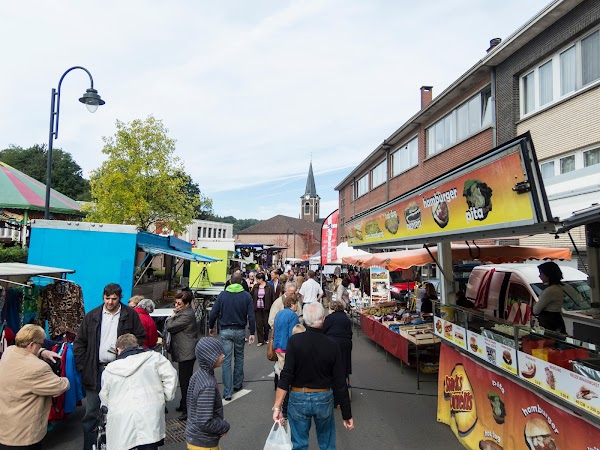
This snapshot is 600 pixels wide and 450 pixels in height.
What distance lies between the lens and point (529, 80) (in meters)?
13.6

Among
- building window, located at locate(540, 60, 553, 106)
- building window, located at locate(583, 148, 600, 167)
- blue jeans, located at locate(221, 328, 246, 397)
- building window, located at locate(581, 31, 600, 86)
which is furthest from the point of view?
building window, located at locate(540, 60, 553, 106)

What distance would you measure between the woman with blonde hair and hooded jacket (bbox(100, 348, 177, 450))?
63cm

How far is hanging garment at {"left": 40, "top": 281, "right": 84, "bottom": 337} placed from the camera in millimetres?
6719

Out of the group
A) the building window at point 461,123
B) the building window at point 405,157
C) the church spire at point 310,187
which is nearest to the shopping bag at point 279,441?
the building window at point 461,123

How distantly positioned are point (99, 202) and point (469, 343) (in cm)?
1962

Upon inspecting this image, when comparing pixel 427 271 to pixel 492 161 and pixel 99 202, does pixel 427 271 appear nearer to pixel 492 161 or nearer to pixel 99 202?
pixel 99 202

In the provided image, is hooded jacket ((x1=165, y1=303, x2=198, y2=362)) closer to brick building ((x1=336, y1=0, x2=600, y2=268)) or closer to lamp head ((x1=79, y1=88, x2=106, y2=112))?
brick building ((x1=336, y1=0, x2=600, y2=268))

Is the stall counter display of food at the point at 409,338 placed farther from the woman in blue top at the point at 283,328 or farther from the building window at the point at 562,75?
the building window at the point at 562,75

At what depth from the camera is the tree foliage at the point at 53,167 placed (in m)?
58.5

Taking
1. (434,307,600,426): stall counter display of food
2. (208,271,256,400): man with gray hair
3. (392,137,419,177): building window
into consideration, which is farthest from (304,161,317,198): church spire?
(434,307,600,426): stall counter display of food

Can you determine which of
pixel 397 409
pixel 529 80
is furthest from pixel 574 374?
pixel 529 80

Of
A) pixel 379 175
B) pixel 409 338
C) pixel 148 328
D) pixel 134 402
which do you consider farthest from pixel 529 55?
pixel 379 175

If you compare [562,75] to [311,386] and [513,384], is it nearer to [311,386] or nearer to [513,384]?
[513,384]

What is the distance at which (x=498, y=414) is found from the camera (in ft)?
14.0
